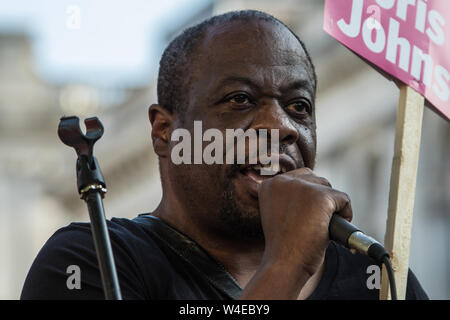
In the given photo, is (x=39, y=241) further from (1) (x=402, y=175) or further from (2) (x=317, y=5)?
(1) (x=402, y=175)

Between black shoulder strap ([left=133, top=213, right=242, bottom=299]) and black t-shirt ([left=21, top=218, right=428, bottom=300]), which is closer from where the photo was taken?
black t-shirt ([left=21, top=218, right=428, bottom=300])

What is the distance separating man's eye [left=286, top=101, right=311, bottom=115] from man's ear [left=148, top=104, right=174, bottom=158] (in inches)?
20.3

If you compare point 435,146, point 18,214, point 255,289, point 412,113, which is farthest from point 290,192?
point 18,214

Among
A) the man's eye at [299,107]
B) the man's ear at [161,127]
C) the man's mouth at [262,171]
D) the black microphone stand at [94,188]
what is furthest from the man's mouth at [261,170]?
the black microphone stand at [94,188]

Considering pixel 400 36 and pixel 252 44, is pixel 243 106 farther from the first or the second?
pixel 400 36

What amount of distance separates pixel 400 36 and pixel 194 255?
3.34ft

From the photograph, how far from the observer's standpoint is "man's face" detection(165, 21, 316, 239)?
4488mm

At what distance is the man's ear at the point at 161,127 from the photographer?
4938 mm

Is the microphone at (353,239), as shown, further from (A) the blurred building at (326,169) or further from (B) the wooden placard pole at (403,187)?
(A) the blurred building at (326,169)

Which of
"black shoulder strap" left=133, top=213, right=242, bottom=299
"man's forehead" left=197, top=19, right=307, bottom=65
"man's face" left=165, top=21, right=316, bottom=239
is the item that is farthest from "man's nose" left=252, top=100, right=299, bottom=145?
"black shoulder strap" left=133, top=213, right=242, bottom=299

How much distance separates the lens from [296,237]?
12.7 feet

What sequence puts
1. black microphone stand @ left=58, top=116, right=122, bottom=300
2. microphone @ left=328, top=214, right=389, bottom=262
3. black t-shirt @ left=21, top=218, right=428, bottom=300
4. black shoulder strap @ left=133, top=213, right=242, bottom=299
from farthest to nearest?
1. black shoulder strap @ left=133, top=213, right=242, bottom=299
2. black t-shirt @ left=21, top=218, right=428, bottom=300
3. microphone @ left=328, top=214, right=389, bottom=262
4. black microphone stand @ left=58, top=116, right=122, bottom=300

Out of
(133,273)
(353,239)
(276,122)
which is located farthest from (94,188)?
(276,122)

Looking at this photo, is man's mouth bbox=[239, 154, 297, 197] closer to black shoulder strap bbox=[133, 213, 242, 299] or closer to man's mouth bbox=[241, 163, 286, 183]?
man's mouth bbox=[241, 163, 286, 183]
